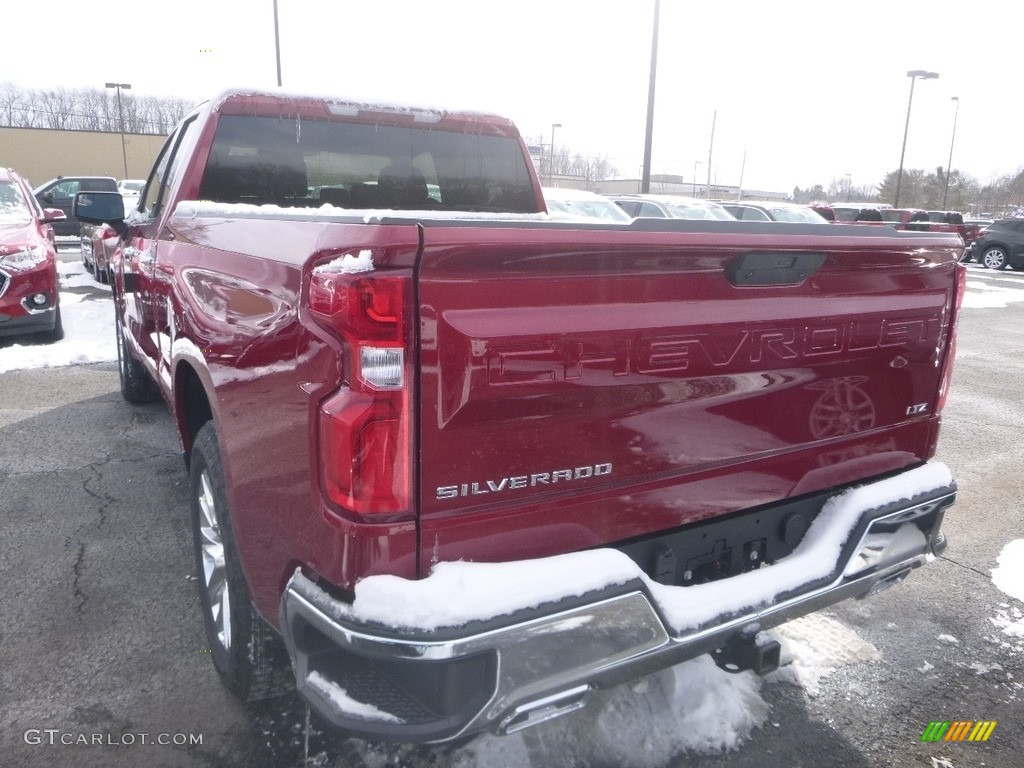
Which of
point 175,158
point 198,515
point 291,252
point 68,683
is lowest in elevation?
point 68,683

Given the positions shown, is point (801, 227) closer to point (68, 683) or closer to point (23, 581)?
point (68, 683)

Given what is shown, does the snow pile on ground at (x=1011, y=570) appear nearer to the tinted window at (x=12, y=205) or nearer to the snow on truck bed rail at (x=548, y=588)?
the snow on truck bed rail at (x=548, y=588)

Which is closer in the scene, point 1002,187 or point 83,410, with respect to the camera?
point 83,410

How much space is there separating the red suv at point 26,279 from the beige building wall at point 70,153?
46373 mm

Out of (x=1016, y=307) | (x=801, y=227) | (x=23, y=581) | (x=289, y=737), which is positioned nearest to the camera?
(x=801, y=227)

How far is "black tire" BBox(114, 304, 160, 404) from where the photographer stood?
18.7 ft

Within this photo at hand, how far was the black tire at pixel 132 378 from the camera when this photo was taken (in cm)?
569

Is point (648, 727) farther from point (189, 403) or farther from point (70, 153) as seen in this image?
point (70, 153)

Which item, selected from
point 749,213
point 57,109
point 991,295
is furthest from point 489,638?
point 57,109

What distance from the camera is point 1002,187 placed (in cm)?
6819

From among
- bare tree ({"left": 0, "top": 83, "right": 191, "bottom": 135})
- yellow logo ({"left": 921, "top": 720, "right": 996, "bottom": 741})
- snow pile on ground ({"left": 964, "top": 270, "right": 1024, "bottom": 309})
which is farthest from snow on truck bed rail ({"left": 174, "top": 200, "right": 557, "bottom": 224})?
bare tree ({"left": 0, "top": 83, "right": 191, "bottom": 135})

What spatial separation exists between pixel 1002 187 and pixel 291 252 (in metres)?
81.2

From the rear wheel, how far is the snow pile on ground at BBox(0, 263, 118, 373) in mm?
23812

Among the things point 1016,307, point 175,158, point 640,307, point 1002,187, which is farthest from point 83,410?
point 1002,187
